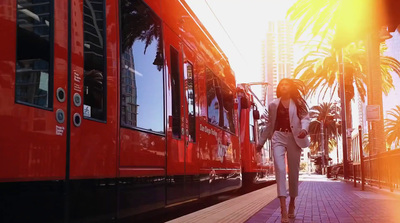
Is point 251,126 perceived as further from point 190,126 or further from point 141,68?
point 141,68

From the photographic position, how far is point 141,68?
537 cm

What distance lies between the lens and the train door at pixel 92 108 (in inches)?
149

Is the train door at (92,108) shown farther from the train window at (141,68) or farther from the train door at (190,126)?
the train door at (190,126)

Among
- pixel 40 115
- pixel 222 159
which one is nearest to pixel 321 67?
pixel 222 159

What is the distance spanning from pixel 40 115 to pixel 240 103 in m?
10.2

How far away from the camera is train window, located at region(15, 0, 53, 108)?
328 centimetres

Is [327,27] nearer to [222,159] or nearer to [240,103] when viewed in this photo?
[240,103]

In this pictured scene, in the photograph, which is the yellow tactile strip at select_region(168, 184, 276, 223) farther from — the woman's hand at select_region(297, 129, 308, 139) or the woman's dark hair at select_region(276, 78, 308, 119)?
the woman's dark hair at select_region(276, 78, 308, 119)

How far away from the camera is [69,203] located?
3.65 meters

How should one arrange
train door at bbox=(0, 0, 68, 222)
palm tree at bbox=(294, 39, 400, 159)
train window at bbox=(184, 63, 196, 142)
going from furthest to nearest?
1. palm tree at bbox=(294, 39, 400, 159)
2. train window at bbox=(184, 63, 196, 142)
3. train door at bbox=(0, 0, 68, 222)

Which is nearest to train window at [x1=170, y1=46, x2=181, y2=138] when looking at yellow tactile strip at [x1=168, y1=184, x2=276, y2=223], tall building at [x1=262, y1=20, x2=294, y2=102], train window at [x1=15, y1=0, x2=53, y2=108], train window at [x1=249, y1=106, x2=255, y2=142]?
yellow tactile strip at [x1=168, y1=184, x2=276, y2=223]

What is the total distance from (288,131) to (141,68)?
6.89 feet

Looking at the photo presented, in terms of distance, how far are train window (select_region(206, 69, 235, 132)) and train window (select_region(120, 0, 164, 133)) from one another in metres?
2.83

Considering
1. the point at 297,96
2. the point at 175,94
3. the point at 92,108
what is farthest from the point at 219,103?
the point at 92,108
